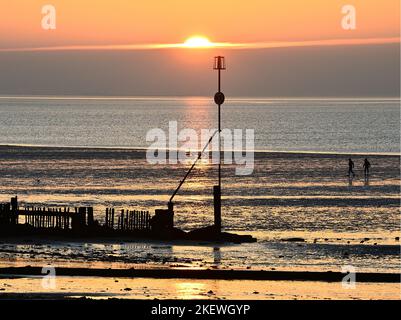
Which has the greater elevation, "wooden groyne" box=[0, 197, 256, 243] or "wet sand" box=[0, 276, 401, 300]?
"wooden groyne" box=[0, 197, 256, 243]

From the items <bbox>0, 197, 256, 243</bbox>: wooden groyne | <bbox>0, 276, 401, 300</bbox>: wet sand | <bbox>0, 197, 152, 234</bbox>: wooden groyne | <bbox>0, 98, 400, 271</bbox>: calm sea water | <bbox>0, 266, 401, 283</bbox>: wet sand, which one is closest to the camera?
<bbox>0, 276, 401, 300</bbox>: wet sand

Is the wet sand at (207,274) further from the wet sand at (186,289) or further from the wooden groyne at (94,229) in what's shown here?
the wooden groyne at (94,229)

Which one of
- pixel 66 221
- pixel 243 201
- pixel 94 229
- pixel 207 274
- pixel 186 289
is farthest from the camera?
pixel 243 201

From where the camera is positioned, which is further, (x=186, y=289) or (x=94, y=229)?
(x=94, y=229)

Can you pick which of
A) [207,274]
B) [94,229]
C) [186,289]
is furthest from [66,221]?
[186,289]

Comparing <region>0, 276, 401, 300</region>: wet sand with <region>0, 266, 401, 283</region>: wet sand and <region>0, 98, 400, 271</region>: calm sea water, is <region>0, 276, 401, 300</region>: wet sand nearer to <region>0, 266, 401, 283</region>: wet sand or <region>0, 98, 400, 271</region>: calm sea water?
<region>0, 266, 401, 283</region>: wet sand

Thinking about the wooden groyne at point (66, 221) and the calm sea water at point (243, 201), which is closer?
the calm sea water at point (243, 201)

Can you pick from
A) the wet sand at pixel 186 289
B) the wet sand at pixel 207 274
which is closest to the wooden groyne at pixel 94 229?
the wet sand at pixel 207 274

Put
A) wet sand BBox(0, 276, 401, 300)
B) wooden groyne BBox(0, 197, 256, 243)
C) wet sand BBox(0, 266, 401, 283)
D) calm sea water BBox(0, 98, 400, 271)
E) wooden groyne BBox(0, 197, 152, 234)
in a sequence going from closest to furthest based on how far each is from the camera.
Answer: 1. wet sand BBox(0, 276, 401, 300)
2. wet sand BBox(0, 266, 401, 283)
3. calm sea water BBox(0, 98, 400, 271)
4. wooden groyne BBox(0, 197, 256, 243)
5. wooden groyne BBox(0, 197, 152, 234)

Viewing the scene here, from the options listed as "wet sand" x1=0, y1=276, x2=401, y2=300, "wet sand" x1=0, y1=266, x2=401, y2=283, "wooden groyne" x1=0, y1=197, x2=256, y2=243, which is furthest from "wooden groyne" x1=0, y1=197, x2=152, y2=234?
"wet sand" x1=0, y1=276, x2=401, y2=300

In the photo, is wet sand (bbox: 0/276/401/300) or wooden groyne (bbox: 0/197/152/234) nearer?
wet sand (bbox: 0/276/401/300)

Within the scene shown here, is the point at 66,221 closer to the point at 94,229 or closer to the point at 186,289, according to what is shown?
the point at 94,229
